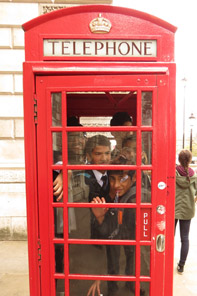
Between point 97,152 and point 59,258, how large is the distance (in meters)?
0.96

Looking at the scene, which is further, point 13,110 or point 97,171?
point 13,110

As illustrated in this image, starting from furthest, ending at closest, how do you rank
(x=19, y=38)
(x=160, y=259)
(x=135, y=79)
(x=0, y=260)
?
(x=19, y=38) → (x=0, y=260) → (x=160, y=259) → (x=135, y=79)

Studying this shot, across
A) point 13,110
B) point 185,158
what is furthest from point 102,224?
point 13,110

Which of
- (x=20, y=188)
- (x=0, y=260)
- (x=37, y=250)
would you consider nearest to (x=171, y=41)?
(x=37, y=250)

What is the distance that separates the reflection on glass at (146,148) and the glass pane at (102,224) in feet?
1.46

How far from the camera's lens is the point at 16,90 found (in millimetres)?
4547

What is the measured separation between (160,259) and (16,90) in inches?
159

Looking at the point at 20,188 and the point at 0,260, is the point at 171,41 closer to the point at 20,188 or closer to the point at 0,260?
the point at 20,188

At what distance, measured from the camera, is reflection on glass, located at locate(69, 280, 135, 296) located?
196cm

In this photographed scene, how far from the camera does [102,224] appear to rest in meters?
1.90

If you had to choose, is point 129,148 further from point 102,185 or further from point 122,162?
point 102,185

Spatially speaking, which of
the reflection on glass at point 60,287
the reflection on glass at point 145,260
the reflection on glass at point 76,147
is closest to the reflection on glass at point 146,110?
the reflection on glass at point 76,147

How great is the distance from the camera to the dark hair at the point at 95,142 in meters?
1.90

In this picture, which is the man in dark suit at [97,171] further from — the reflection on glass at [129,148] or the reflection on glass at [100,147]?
the reflection on glass at [129,148]
